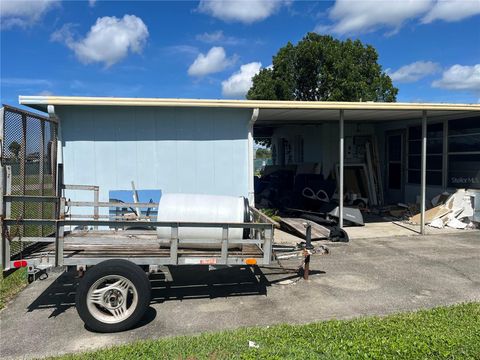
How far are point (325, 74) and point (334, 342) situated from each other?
2392 centimetres

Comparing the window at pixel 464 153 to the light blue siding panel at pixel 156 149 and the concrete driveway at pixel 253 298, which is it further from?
the light blue siding panel at pixel 156 149

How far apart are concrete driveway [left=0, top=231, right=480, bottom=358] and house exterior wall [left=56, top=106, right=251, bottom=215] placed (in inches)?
91.6

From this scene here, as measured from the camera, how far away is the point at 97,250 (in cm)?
493

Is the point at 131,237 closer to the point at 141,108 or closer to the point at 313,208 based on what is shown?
the point at 141,108

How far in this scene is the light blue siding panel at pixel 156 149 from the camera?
7.92 m

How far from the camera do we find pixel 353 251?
791 centimetres

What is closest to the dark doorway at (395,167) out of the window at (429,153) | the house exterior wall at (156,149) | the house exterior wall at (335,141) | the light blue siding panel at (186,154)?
the house exterior wall at (335,141)

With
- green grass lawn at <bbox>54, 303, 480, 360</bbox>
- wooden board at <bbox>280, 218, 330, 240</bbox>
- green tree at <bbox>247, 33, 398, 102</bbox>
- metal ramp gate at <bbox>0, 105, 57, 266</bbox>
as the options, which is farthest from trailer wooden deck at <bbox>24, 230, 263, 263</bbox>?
green tree at <bbox>247, 33, 398, 102</bbox>

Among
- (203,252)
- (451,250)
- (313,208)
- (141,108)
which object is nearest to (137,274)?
(203,252)

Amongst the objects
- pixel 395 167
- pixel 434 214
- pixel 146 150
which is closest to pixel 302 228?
pixel 146 150

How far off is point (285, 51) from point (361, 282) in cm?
2305

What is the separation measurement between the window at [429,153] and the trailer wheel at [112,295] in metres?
10.9

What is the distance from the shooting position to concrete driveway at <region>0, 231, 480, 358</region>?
167 inches

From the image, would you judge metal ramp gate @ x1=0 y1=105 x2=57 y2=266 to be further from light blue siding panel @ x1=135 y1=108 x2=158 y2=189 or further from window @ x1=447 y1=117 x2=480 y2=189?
window @ x1=447 y1=117 x2=480 y2=189
